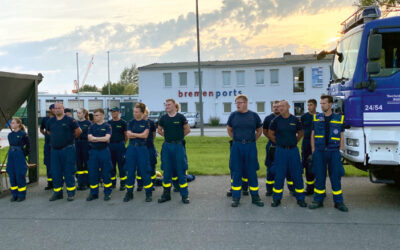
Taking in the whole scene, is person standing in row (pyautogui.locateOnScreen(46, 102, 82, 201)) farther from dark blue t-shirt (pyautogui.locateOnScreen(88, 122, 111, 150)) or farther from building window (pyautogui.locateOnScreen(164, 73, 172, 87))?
building window (pyautogui.locateOnScreen(164, 73, 172, 87))

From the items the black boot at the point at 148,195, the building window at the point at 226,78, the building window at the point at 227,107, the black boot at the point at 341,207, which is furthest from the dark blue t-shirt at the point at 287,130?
the building window at the point at 226,78

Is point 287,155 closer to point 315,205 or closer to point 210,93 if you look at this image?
point 315,205

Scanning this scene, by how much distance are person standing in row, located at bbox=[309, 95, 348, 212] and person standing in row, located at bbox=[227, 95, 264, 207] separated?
1006 millimetres

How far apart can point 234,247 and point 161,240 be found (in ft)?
3.24

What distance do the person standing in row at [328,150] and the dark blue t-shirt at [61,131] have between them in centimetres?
461

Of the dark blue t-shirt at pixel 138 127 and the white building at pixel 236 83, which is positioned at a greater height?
the white building at pixel 236 83

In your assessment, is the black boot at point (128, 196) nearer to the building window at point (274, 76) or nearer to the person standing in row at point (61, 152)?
the person standing in row at point (61, 152)

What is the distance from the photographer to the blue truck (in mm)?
6086

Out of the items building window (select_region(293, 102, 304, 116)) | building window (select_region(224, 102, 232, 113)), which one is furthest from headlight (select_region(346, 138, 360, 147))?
building window (select_region(224, 102, 232, 113))

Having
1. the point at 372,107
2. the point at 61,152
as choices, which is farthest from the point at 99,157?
the point at 372,107

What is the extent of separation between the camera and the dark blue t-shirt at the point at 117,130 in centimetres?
827

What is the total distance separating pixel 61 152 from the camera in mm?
7539

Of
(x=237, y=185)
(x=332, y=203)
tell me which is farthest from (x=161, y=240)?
(x=332, y=203)

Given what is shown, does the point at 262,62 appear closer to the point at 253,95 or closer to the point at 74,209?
the point at 253,95
